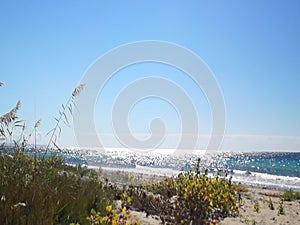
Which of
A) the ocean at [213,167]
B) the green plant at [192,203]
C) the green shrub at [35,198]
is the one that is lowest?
the ocean at [213,167]

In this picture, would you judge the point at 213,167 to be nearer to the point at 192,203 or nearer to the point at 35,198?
the point at 192,203

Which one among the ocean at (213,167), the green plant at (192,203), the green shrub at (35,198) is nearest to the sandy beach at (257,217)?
the green plant at (192,203)

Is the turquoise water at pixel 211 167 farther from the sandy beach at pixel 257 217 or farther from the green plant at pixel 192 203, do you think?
the green plant at pixel 192 203

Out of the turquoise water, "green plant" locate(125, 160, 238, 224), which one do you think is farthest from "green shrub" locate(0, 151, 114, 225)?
"green plant" locate(125, 160, 238, 224)

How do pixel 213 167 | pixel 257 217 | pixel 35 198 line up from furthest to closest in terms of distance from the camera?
pixel 213 167
pixel 257 217
pixel 35 198

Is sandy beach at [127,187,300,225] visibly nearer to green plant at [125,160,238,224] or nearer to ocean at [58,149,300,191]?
green plant at [125,160,238,224]

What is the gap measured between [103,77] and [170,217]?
4.85m

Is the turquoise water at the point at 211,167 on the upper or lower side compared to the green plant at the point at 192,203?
lower

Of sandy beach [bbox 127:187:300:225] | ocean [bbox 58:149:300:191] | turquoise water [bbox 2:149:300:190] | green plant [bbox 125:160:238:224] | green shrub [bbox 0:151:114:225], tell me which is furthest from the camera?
ocean [bbox 58:149:300:191]

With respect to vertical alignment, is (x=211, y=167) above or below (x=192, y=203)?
below

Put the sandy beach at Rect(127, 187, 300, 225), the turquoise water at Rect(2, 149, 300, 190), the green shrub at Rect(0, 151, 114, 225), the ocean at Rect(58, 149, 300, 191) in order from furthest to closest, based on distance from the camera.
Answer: the ocean at Rect(58, 149, 300, 191), the turquoise water at Rect(2, 149, 300, 190), the sandy beach at Rect(127, 187, 300, 225), the green shrub at Rect(0, 151, 114, 225)

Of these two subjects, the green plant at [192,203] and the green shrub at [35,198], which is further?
the green plant at [192,203]

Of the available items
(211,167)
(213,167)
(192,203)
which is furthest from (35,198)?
(213,167)

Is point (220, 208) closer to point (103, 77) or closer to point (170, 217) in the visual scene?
point (170, 217)
